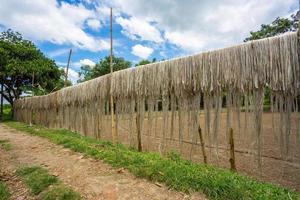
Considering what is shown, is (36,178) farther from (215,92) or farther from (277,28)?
(277,28)

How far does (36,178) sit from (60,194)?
115cm

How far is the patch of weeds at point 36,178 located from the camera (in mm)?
4754

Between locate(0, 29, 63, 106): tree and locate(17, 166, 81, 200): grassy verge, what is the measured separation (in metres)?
19.0

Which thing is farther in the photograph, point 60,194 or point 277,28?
point 277,28

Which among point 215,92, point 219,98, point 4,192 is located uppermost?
point 215,92

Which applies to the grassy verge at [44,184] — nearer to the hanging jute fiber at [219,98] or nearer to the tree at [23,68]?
the hanging jute fiber at [219,98]

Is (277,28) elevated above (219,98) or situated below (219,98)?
above

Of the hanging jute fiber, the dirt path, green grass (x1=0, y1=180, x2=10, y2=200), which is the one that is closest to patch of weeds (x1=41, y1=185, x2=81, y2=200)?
the dirt path

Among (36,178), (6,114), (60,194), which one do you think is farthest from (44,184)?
(6,114)

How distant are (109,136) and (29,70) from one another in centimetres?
1824

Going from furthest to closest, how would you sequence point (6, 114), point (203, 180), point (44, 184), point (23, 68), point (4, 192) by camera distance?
point (6, 114) → point (23, 68) → point (44, 184) → point (4, 192) → point (203, 180)

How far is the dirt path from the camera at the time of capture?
425 cm

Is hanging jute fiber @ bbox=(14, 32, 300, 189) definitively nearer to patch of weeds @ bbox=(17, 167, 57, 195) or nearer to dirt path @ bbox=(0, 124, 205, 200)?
dirt path @ bbox=(0, 124, 205, 200)

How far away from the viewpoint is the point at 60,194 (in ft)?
14.1
